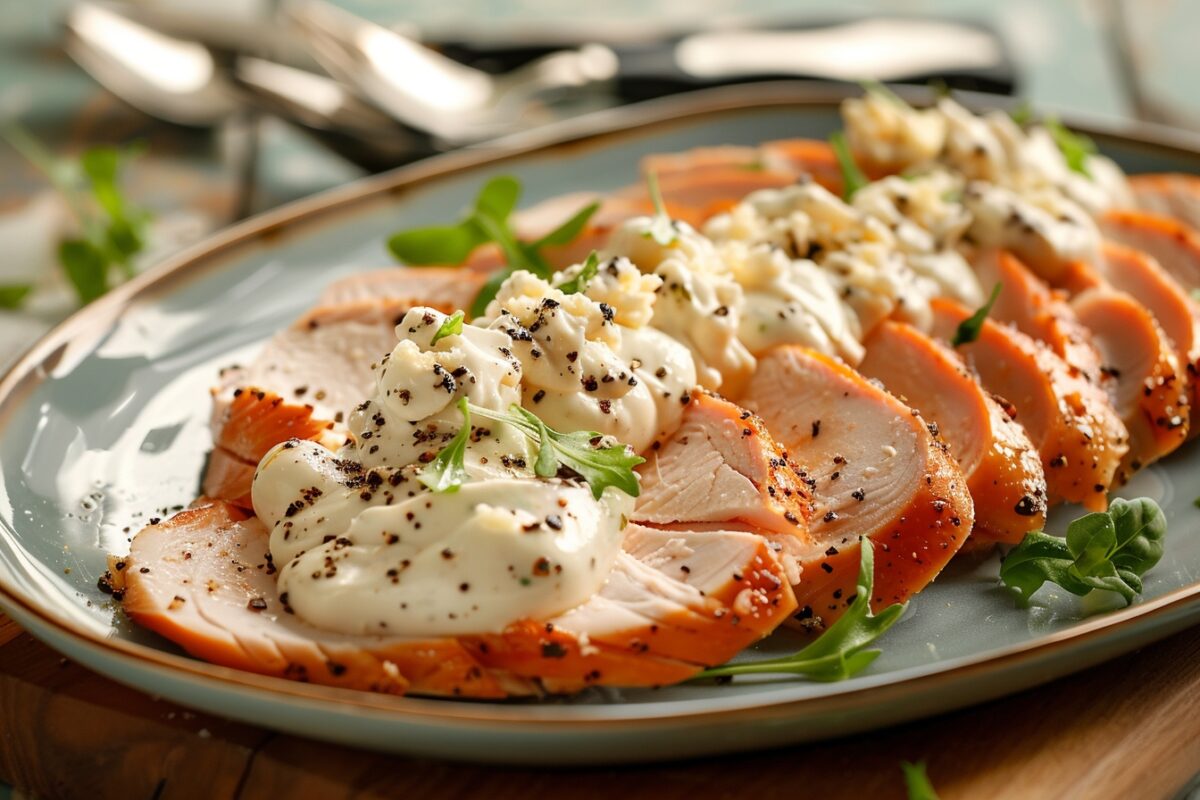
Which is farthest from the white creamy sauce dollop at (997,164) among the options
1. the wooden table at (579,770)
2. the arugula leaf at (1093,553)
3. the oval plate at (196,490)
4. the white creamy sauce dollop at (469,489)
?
the wooden table at (579,770)

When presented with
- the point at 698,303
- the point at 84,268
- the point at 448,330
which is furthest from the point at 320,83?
the point at 448,330

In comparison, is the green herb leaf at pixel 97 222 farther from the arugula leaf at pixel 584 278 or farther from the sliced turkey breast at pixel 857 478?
the sliced turkey breast at pixel 857 478

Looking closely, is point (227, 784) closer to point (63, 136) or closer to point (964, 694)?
point (964, 694)

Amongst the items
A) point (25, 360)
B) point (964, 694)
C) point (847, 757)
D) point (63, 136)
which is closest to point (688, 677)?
point (847, 757)

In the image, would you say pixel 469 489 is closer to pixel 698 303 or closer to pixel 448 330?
pixel 448 330

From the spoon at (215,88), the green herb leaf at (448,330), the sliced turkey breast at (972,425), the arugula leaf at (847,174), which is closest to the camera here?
the green herb leaf at (448,330)

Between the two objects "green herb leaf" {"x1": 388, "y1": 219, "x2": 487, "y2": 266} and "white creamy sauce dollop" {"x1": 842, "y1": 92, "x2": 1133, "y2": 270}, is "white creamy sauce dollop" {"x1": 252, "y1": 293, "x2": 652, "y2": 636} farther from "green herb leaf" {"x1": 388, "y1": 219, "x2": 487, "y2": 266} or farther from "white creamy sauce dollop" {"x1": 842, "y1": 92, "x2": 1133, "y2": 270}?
"white creamy sauce dollop" {"x1": 842, "y1": 92, "x2": 1133, "y2": 270}

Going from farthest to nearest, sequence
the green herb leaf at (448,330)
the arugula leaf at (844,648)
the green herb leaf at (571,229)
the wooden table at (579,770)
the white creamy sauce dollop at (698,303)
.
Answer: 1. the green herb leaf at (571,229)
2. the white creamy sauce dollop at (698,303)
3. the green herb leaf at (448,330)
4. the arugula leaf at (844,648)
5. the wooden table at (579,770)
